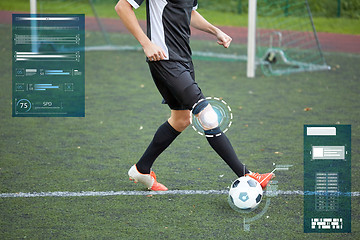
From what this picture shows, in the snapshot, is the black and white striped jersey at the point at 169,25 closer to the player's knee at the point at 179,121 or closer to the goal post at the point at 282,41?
the player's knee at the point at 179,121

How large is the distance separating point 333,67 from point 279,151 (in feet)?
19.6

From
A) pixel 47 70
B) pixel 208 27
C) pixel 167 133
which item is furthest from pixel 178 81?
pixel 47 70

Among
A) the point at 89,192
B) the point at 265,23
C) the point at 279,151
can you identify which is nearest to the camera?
the point at 89,192

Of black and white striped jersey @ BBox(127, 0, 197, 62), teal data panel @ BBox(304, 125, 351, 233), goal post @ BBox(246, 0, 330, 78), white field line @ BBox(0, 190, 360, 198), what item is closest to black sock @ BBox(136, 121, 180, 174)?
white field line @ BBox(0, 190, 360, 198)

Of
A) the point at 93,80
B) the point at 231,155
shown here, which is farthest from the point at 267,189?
the point at 93,80

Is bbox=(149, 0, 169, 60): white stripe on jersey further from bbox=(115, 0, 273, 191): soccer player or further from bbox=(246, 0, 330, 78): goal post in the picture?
bbox=(246, 0, 330, 78): goal post

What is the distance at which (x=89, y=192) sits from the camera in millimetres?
4672

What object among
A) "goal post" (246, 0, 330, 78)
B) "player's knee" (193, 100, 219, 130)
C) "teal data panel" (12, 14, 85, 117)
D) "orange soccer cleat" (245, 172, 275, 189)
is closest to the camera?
"player's knee" (193, 100, 219, 130)

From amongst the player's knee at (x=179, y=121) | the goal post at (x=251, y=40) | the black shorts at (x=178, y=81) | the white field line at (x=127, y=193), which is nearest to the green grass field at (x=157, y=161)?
the white field line at (x=127, y=193)

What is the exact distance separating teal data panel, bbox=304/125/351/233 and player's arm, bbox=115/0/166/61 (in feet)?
4.87

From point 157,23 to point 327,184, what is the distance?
1777 millimetres

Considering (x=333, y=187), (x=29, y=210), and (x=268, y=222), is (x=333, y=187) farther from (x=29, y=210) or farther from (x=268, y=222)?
(x=29, y=210)

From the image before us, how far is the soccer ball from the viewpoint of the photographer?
4.21 metres

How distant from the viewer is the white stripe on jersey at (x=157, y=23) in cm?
430
